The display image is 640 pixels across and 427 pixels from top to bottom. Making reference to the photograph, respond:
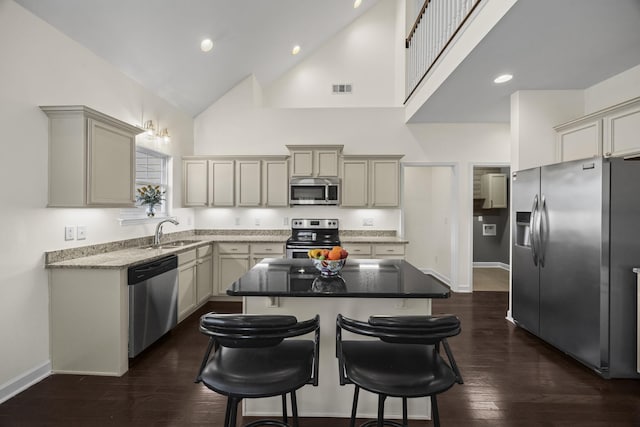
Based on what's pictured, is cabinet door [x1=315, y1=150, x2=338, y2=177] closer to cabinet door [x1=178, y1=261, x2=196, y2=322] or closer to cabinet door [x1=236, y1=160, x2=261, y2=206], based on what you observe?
cabinet door [x1=236, y1=160, x2=261, y2=206]

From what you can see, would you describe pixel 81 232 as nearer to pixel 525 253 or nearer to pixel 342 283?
pixel 342 283

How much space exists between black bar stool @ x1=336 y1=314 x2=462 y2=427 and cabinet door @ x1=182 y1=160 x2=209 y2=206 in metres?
4.15

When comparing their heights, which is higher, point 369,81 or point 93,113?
point 369,81

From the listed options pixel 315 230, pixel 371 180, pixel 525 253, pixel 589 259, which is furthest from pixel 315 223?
pixel 589 259

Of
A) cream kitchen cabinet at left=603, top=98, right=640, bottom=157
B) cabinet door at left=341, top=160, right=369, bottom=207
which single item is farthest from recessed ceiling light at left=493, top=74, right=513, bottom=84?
cabinet door at left=341, top=160, right=369, bottom=207

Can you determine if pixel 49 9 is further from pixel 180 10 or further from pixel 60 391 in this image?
pixel 60 391

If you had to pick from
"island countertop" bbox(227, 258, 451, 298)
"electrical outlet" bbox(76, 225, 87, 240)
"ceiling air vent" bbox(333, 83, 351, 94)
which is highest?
"ceiling air vent" bbox(333, 83, 351, 94)

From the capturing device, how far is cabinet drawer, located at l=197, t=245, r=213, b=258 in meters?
4.37

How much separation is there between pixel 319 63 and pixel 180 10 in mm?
3313

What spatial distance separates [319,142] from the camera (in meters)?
5.51

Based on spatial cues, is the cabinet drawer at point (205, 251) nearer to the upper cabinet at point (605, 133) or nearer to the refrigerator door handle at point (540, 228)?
the refrigerator door handle at point (540, 228)

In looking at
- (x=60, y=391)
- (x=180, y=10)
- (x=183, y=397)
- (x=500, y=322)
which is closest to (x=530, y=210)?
(x=500, y=322)

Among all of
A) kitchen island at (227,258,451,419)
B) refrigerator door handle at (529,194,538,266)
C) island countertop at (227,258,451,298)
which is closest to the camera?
island countertop at (227,258,451,298)

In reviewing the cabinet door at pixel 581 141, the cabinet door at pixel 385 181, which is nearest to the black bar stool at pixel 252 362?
the cabinet door at pixel 581 141
